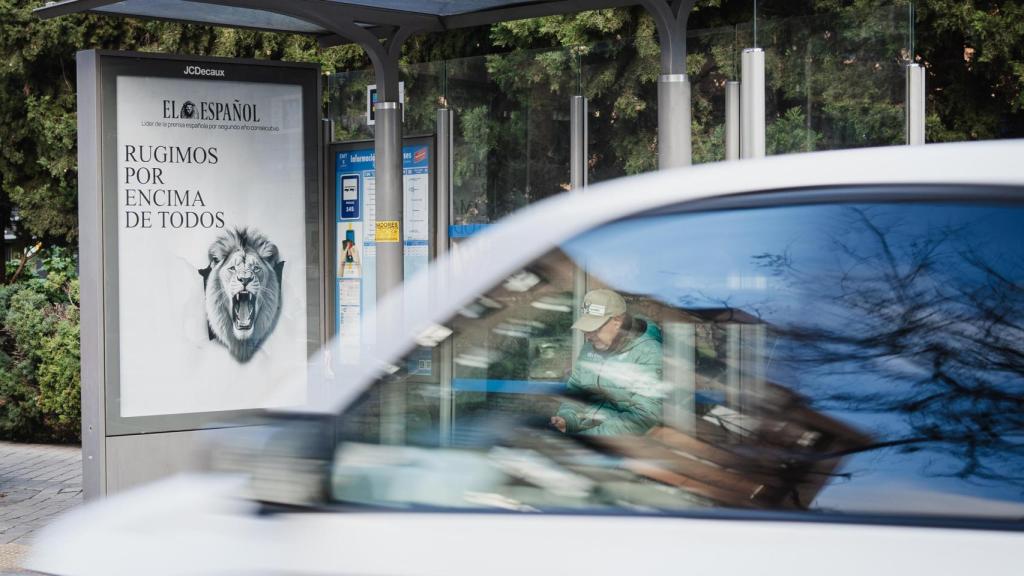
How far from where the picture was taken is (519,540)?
80.8 inches

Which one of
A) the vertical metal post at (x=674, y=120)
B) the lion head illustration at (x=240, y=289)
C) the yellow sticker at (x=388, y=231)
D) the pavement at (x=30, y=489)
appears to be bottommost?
the pavement at (x=30, y=489)

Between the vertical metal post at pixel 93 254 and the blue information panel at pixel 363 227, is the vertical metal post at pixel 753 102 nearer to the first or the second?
the blue information panel at pixel 363 227

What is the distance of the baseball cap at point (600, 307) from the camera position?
2223 millimetres

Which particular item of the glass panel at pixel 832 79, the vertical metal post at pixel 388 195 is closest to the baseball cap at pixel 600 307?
the glass panel at pixel 832 79

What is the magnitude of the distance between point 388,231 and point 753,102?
8.85 ft

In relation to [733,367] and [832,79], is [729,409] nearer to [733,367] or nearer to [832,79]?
[733,367]

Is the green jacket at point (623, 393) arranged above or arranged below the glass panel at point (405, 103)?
below

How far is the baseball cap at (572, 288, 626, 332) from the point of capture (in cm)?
222

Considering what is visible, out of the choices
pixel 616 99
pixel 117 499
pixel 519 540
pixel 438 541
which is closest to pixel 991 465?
pixel 519 540

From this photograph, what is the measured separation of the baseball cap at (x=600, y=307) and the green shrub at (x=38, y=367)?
994cm

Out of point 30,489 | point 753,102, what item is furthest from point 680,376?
point 30,489

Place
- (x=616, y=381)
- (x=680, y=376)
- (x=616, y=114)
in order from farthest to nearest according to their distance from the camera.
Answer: (x=616, y=114) < (x=616, y=381) < (x=680, y=376)

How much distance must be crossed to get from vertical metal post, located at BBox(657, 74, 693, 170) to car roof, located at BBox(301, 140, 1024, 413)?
4.39m

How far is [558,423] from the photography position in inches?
87.5
